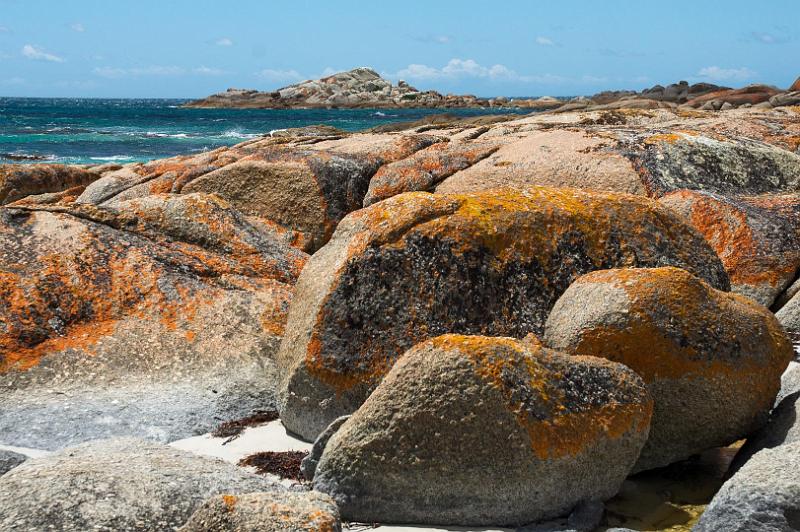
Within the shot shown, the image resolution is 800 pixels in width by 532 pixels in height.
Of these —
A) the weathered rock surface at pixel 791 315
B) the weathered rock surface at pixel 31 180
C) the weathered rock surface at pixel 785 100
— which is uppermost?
the weathered rock surface at pixel 785 100

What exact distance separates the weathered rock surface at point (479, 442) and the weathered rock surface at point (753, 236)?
411 cm

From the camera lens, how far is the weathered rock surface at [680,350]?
6164 mm

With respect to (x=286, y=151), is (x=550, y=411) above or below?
below

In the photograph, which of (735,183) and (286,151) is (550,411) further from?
(286,151)

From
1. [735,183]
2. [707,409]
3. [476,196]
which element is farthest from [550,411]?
[735,183]

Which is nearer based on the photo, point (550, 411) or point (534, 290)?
point (550, 411)

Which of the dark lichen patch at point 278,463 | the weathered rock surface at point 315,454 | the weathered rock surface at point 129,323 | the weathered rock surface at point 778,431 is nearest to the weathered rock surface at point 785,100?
the weathered rock surface at point 129,323

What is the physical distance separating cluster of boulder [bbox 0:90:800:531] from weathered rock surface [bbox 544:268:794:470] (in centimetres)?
2

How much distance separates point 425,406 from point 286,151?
762 centimetres

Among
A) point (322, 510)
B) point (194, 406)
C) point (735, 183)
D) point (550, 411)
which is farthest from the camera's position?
point (735, 183)

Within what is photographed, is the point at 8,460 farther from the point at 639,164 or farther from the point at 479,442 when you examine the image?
the point at 639,164

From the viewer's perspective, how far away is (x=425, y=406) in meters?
5.43

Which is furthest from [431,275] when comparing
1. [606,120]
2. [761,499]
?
[606,120]

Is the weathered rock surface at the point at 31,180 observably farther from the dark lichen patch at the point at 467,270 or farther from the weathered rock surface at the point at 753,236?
the weathered rock surface at the point at 753,236
